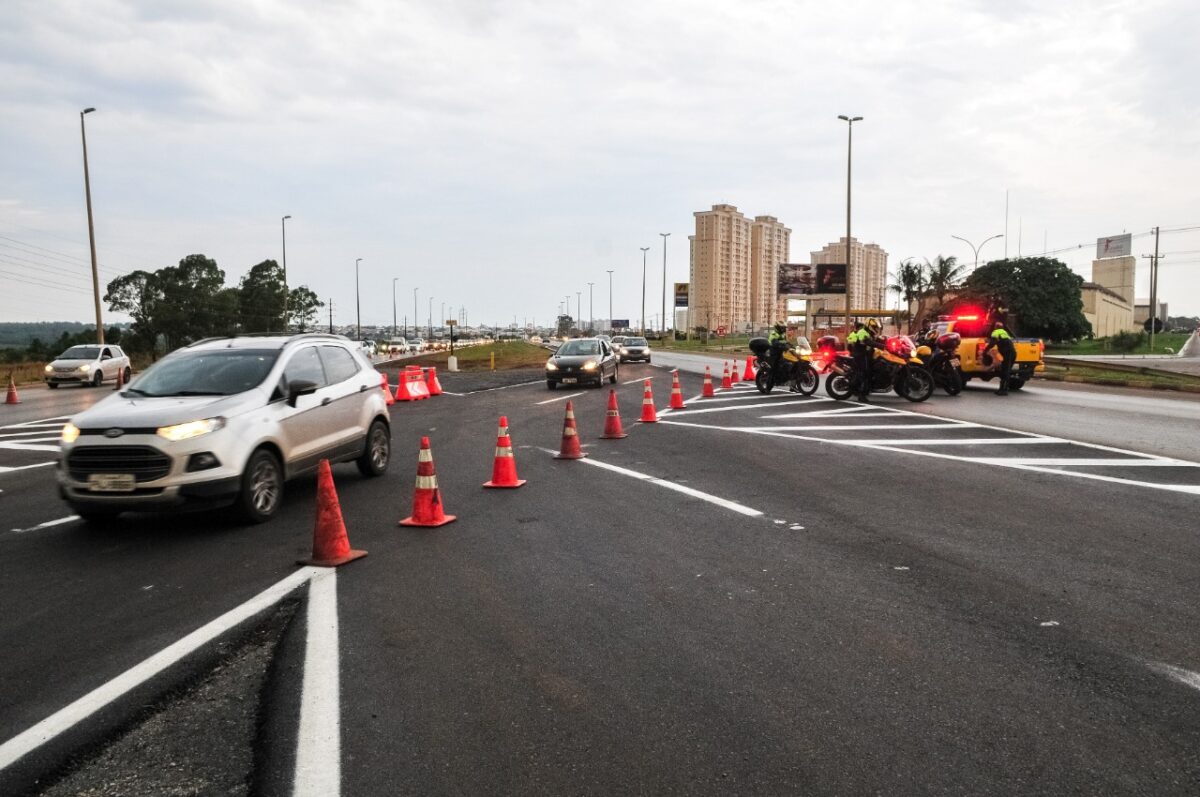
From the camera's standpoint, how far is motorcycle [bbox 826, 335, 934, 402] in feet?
61.6

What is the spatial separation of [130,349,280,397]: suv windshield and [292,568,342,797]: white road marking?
349 cm

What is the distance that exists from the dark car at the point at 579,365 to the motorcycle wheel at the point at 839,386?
820cm

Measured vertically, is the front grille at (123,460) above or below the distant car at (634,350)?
above

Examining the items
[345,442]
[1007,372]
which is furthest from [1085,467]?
[1007,372]

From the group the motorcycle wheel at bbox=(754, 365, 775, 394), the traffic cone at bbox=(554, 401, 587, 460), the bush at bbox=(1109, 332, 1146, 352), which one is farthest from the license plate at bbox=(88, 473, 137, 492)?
the bush at bbox=(1109, 332, 1146, 352)

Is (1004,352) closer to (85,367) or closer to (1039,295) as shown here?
(85,367)

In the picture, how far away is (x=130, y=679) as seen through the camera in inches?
161

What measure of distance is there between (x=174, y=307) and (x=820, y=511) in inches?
3479

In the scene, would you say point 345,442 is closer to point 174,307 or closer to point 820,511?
point 820,511

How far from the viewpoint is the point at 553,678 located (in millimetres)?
4016

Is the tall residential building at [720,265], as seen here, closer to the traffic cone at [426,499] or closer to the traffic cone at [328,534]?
the traffic cone at [426,499]

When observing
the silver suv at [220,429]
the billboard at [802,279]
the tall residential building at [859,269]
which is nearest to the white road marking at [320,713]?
the silver suv at [220,429]

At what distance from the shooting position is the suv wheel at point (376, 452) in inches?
392

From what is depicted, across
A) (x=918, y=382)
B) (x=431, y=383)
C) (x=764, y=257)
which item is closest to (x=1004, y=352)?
(x=918, y=382)
